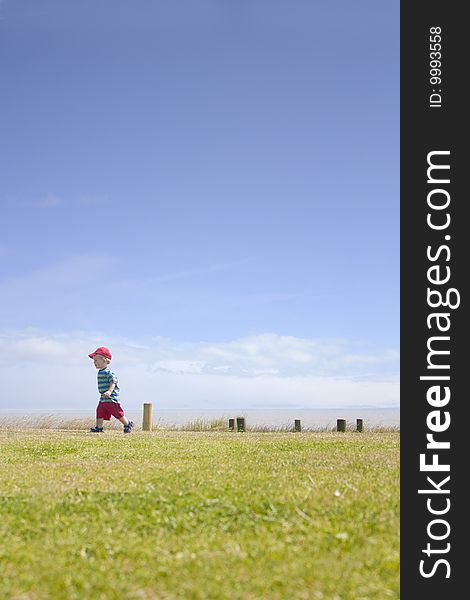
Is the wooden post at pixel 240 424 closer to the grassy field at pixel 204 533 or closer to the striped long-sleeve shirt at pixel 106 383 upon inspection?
the striped long-sleeve shirt at pixel 106 383

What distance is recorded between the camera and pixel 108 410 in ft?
74.3

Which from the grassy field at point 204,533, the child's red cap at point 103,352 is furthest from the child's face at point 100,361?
the grassy field at point 204,533

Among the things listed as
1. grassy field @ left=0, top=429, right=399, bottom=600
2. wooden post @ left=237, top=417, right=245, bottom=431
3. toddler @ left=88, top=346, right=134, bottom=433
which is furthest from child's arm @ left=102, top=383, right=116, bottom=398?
grassy field @ left=0, top=429, right=399, bottom=600

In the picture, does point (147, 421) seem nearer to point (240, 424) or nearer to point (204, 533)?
point (240, 424)

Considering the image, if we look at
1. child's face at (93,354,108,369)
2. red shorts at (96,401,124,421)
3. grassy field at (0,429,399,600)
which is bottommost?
grassy field at (0,429,399,600)

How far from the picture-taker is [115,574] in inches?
211

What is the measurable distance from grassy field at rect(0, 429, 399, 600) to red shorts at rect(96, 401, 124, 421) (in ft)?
39.4

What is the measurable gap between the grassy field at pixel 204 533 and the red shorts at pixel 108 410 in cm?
1200

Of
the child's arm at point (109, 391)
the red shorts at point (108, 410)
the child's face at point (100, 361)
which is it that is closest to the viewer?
the child's arm at point (109, 391)

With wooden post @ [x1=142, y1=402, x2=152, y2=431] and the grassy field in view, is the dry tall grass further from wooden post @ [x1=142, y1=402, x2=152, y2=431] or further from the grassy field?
the grassy field

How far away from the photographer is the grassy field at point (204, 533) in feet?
16.8

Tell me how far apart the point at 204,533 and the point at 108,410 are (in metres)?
16.9

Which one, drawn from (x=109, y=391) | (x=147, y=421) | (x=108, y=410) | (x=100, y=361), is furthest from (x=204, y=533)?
(x=147, y=421)

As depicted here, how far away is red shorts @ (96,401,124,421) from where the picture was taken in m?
22.5
